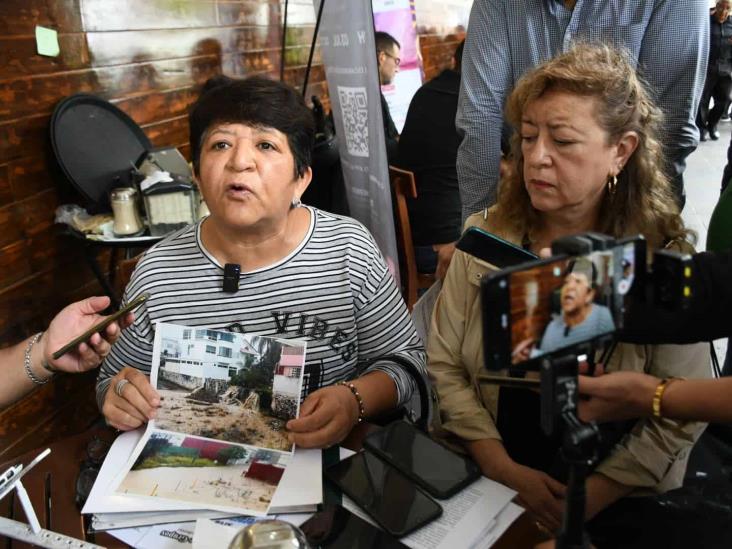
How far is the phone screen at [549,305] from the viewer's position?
0.62 metres

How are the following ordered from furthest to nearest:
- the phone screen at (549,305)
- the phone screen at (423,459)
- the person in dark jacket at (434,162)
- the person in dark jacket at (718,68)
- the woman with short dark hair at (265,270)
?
the person in dark jacket at (718,68)
the person in dark jacket at (434,162)
the woman with short dark hair at (265,270)
the phone screen at (423,459)
the phone screen at (549,305)

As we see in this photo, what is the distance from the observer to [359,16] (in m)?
2.40

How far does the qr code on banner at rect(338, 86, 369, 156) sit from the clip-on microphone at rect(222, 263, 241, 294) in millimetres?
1283

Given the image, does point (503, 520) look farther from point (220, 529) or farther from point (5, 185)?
point (5, 185)

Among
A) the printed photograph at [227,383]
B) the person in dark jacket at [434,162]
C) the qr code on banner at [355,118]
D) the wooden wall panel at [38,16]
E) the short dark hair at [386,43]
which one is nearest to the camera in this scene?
the printed photograph at [227,383]

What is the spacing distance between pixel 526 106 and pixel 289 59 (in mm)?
3162

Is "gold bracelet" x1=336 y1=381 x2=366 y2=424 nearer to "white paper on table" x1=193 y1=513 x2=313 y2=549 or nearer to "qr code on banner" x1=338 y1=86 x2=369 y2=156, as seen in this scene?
"white paper on table" x1=193 y1=513 x2=313 y2=549

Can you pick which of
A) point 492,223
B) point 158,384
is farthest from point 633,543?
point 158,384

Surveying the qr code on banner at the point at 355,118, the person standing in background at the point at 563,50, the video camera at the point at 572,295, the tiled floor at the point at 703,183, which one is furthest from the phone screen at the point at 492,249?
the tiled floor at the point at 703,183

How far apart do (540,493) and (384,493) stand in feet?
1.59

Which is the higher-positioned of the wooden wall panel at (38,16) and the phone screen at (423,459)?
the wooden wall panel at (38,16)

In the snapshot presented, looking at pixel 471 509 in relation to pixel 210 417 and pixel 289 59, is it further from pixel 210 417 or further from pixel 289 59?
pixel 289 59

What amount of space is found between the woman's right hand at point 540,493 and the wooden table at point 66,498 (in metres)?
0.37

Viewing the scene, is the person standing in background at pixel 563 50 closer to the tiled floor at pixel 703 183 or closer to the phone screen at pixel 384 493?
the phone screen at pixel 384 493
